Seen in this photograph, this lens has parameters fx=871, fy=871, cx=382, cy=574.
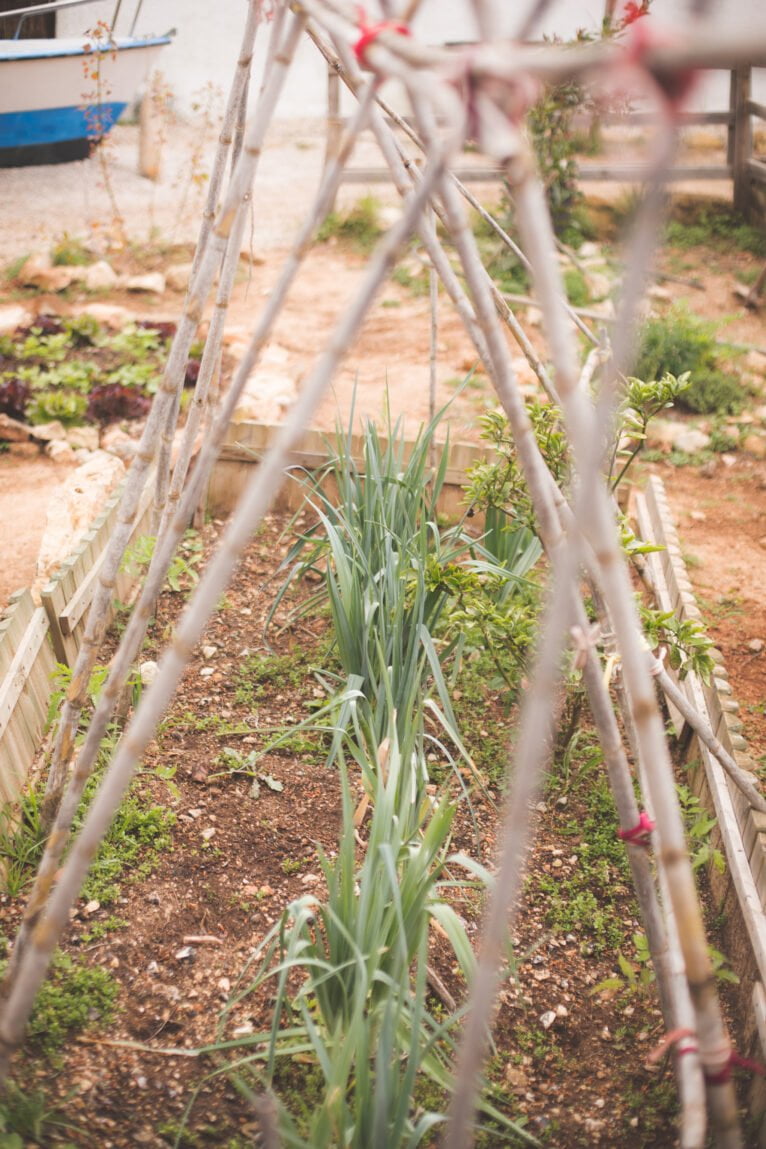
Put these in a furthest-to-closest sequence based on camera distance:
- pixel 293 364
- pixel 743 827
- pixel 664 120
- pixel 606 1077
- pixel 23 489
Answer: pixel 293 364 < pixel 23 489 < pixel 743 827 < pixel 606 1077 < pixel 664 120

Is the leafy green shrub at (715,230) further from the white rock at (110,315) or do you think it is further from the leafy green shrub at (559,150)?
the white rock at (110,315)

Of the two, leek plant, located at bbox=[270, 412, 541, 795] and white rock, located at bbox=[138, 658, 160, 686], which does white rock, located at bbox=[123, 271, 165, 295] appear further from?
white rock, located at bbox=[138, 658, 160, 686]

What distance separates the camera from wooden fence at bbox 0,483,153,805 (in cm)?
222

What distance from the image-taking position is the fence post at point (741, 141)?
7418mm

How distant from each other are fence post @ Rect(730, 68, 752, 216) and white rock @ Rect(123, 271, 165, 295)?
517 cm

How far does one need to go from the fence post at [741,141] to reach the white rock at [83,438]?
6.37 m

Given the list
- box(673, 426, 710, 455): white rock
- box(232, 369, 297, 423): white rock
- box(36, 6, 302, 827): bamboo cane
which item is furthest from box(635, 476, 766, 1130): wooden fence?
box(232, 369, 297, 423): white rock

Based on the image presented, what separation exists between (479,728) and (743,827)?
0.83 meters

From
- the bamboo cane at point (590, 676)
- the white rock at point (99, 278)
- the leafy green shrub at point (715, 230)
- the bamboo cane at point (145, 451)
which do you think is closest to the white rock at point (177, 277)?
the white rock at point (99, 278)

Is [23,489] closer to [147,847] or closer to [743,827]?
[147,847]

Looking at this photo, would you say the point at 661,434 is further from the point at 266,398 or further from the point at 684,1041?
the point at 684,1041

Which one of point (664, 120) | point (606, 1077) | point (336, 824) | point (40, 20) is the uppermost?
point (40, 20)

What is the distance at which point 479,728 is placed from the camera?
2645mm

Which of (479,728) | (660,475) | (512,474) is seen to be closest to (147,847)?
(479,728)
